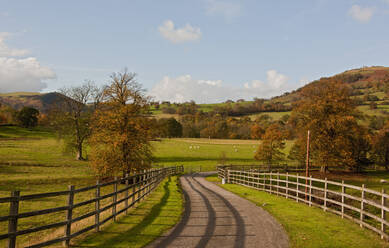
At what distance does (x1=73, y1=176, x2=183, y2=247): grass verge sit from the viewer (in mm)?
8625

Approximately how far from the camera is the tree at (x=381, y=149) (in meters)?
57.3

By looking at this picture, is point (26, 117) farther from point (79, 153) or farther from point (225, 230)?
point (225, 230)

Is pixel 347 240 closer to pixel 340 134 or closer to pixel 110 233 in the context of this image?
pixel 110 233

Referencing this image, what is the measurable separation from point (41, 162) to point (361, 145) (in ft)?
173

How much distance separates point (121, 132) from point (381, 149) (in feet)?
162

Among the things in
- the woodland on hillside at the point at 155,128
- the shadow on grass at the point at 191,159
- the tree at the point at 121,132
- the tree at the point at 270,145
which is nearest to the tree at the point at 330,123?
the woodland on hillside at the point at 155,128

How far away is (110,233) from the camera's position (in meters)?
9.66

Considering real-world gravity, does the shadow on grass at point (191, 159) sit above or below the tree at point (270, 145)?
below

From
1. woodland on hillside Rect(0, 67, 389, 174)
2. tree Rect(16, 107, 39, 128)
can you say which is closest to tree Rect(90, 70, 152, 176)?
woodland on hillside Rect(0, 67, 389, 174)

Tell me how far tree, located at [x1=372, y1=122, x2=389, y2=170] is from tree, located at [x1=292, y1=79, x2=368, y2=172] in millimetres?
16058

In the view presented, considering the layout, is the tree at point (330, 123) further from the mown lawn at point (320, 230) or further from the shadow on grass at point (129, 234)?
the shadow on grass at point (129, 234)

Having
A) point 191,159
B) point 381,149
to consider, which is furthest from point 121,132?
point 381,149

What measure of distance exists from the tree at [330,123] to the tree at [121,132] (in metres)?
22.5

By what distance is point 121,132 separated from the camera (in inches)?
1209
